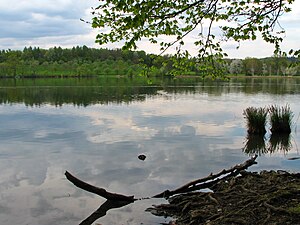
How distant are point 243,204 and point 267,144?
10542mm

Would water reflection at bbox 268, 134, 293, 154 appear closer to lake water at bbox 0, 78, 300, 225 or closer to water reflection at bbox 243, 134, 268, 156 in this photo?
lake water at bbox 0, 78, 300, 225

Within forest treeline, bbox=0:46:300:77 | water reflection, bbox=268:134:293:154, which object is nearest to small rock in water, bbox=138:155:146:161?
water reflection, bbox=268:134:293:154

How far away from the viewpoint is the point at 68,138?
19.2 metres

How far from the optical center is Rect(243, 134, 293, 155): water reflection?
1673 centimetres

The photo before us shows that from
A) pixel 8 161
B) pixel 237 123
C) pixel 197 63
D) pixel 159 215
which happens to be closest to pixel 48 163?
pixel 8 161

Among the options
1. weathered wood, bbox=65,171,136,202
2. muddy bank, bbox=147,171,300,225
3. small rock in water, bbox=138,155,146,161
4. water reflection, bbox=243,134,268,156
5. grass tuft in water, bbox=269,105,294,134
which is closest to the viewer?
muddy bank, bbox=147,171,300,225

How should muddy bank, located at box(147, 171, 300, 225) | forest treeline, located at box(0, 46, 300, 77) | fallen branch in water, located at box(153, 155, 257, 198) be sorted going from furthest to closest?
1. forest treeline, located at box(0, 46, 300, 77)
2. fallen branch in water, located at box(153, 155, 257, 198)
3. muddy bank, located at box(147, 171, 300, 225)

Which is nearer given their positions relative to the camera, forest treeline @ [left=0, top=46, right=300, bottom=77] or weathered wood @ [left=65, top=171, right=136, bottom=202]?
weathered wood @ [left=65, top=171, right=136, bottom=202]

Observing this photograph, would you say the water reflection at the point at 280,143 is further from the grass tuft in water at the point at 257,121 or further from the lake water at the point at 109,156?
the grass tuft in water at the point at 257,121

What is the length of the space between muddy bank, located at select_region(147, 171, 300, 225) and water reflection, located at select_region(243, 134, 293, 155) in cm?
620

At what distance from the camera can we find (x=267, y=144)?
Result: 18.1 metres

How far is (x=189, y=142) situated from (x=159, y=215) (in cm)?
956

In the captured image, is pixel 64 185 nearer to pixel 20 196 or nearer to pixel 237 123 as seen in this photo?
pixel 20 196

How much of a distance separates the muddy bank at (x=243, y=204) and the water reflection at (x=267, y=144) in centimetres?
620
